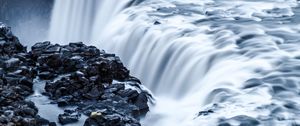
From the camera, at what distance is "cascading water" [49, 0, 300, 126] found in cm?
1083

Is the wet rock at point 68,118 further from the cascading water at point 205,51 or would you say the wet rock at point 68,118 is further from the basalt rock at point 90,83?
the cascading water at point 205,51

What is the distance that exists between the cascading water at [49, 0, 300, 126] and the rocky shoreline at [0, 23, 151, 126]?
0.79 meters

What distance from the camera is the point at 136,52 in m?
14.6

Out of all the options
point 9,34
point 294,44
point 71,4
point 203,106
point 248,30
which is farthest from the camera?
point 71,4

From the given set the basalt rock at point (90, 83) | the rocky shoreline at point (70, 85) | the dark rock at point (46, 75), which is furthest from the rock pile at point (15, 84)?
the basalt rock at point (90, 83)

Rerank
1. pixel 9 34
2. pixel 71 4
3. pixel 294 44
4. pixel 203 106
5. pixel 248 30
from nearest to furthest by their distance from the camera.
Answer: pixel 203 106 < pixel 9 34 < pixel 294 44 < pixel 248 30 < pixel 71 4

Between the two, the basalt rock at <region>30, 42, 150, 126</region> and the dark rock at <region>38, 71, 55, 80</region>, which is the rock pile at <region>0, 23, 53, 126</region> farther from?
the basalt rock at <region>30, 42, 150, 126</region>

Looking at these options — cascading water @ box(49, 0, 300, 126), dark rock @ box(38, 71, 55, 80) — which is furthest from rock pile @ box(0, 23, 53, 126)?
cascading water @ box(49, 0, 300, 126)

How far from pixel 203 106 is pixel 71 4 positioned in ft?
33.4

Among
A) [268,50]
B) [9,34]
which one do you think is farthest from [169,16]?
[9,34]

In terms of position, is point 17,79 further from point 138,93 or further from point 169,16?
point 169,16

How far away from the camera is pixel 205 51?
13219 millimetres

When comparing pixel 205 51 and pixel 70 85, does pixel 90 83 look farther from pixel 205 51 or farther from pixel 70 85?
pixel 205 51

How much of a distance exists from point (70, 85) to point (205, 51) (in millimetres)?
4093
